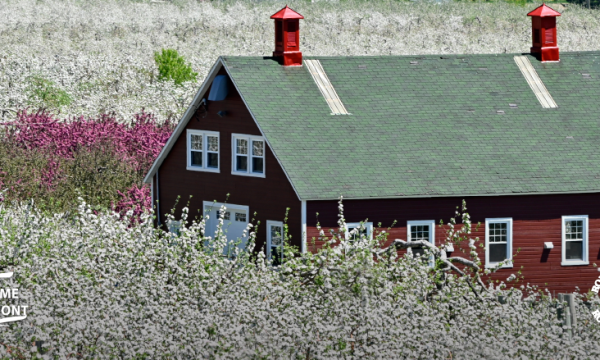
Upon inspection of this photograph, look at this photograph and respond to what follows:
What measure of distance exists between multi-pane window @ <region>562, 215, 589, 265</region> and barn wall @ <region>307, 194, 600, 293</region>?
5.2 inches

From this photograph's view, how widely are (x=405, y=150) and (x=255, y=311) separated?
1298cm

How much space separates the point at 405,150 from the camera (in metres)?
26.6

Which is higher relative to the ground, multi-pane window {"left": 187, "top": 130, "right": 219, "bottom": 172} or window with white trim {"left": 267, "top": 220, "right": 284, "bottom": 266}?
multi-pane window {"left": 187, "top": 130, "right": 219, "bottom": 172}

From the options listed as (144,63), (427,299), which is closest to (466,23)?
(144,63)

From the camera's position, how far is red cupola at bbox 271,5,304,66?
2844 centimetres

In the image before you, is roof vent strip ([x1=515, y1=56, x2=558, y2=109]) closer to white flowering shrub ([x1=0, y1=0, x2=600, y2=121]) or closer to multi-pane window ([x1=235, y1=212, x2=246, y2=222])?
multi-pane window ([x1=235, y1=212, x2=246, y2=222])

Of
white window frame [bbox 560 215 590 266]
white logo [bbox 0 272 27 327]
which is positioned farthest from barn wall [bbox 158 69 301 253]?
white logo [bbox 0 272 27 327]

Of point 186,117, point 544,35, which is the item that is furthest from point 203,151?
point 544,35

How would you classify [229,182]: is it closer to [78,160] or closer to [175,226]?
[175,226]

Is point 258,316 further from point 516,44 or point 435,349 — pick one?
point 516,44

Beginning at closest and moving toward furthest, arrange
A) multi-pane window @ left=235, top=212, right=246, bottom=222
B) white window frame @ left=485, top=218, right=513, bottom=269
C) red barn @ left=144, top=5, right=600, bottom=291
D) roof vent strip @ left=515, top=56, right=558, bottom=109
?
red barn @ left=144, top=5, right=600, bottom=291 < white window frame @ left=485, top=218, right=513, bottom=269 < multi-pane window @ left=235, top=212, right=246, bottom=222 < roof vent strip @ left=515, top=56, right=558, bottom=109

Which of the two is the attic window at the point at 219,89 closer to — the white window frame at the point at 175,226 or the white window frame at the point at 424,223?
the white window frame at the point at 175,226

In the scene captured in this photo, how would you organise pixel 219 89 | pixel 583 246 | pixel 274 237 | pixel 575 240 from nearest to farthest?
pixel 274 237 → pixel 575 240 → pixel 583 246 → pixel 219 89

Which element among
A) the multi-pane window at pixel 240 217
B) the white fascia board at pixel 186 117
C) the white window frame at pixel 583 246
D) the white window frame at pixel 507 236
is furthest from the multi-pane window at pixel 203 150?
the white window frame at pixel 583 246
